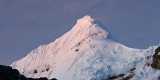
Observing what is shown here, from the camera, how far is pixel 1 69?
14575cm

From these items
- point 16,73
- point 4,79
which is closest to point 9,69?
point 16,73

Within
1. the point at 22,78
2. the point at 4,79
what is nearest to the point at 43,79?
the point at 22,78

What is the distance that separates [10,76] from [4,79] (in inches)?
209

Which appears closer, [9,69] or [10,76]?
[10,76]

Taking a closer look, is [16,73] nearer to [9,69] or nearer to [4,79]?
[9,69]

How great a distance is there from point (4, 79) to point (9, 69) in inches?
623

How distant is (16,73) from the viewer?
153125mm

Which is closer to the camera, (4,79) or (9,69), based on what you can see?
(4,79)

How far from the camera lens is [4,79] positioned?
137 meters

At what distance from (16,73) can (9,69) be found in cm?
210

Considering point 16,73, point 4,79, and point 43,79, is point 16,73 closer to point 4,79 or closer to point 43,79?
point 43,79

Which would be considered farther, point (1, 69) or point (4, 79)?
point (1, 69)

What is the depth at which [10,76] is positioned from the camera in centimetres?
14188
